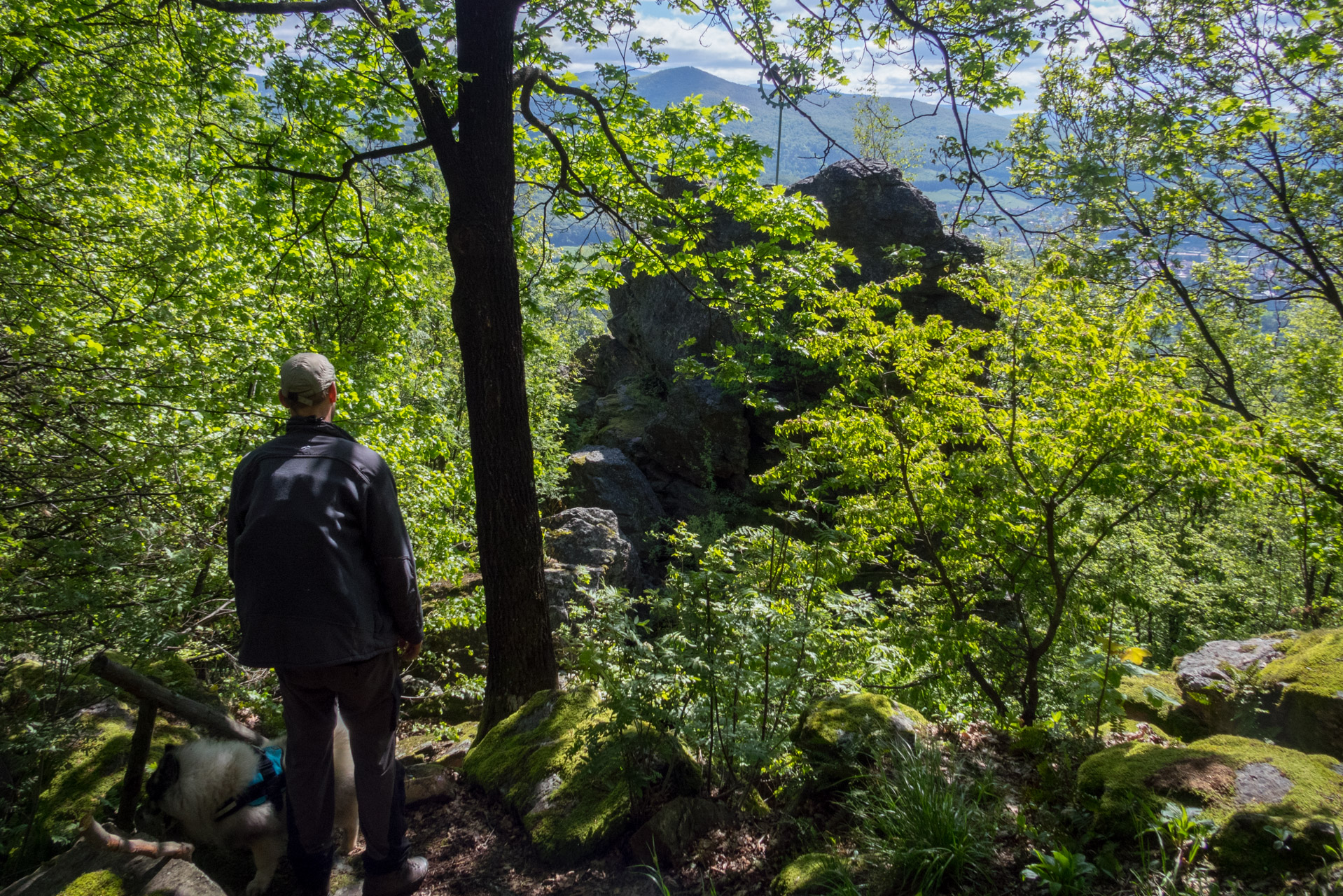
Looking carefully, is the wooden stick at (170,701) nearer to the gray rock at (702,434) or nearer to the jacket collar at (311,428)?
the jacket collar at (311,428)

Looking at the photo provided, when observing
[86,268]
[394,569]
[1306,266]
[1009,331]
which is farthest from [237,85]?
[1306,266]

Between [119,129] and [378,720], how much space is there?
764 cm

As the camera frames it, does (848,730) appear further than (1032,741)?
No

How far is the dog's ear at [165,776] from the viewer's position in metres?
2.79

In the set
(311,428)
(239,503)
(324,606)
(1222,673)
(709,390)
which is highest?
(709,390)

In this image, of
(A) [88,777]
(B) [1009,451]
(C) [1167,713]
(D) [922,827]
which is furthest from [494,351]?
(C) [1167,713]

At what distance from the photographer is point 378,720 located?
2633mm

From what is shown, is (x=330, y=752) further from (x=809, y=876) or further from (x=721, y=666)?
(x=809, y=876)

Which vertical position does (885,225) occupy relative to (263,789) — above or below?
above

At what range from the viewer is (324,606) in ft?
7.79

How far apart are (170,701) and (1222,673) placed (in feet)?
25.7

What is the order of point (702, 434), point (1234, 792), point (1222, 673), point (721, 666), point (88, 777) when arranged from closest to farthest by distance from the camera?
point (1234, 792)
point (721, 666)
point (88, 777)
point (1222, 673)
point (702, 434)

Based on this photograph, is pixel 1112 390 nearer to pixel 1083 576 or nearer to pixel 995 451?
pixel 995 451

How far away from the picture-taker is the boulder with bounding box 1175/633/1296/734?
5254mm
